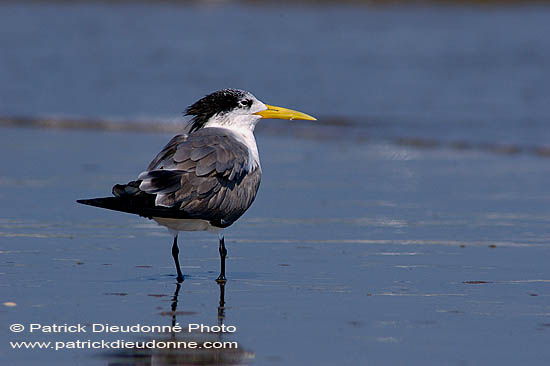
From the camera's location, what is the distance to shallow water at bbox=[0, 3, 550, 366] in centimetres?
568

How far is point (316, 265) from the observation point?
738 cm

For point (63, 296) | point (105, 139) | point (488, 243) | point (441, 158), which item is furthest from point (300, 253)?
point (105, 139)

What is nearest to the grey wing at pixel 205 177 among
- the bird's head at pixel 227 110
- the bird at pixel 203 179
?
the bird at pixel 203 179

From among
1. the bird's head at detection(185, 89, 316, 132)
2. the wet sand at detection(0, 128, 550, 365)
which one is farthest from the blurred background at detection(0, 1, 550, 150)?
the bird's head at detection(185, 89, 316, 132)

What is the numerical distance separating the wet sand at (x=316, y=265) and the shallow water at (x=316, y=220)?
0.07ft

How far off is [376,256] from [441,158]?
532 cm

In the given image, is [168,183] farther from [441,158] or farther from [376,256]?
[441,158]

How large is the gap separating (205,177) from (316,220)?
7.74 feet

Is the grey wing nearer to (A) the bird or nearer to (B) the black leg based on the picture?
(A) the bird

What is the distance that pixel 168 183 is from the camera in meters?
6.59

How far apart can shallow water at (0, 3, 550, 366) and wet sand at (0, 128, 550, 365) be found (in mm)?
21

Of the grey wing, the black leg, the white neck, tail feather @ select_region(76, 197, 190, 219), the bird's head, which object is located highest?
the bird's head

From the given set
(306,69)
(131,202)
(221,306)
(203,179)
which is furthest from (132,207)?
(306,69)

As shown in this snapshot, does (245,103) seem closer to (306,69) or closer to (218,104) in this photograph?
(218,104)
